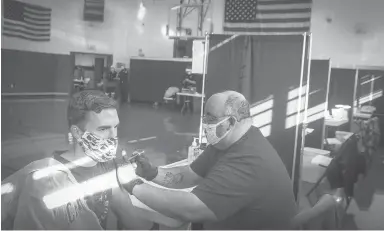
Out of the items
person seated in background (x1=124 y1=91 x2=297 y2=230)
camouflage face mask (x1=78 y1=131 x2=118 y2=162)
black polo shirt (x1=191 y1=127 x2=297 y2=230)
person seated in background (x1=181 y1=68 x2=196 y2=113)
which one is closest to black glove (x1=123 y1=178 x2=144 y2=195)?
person seated in background (x1=124 y1=91 x2=297 y2=230)

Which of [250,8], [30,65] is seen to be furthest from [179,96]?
[30,65]

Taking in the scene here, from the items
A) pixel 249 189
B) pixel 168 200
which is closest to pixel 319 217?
pixel 249 189

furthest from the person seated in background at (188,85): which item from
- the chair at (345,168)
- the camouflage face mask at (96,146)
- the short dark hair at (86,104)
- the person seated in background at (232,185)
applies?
the chair at (345,168)

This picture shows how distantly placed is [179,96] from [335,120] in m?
1.08

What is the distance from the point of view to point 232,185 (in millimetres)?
1923

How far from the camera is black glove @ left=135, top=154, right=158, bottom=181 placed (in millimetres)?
2082

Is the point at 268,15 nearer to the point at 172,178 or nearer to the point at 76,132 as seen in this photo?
the point at 172,178

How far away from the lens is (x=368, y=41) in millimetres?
2357

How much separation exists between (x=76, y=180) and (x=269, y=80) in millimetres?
1684

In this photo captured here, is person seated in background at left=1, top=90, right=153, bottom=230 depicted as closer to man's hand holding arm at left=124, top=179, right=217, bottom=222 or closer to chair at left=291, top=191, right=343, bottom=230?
man's hand holding arm at left=124, top=179, right=217, bottom=222

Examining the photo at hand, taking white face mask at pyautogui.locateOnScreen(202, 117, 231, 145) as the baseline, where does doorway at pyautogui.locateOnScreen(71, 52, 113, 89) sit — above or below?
above

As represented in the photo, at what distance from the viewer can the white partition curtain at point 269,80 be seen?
2861 mm

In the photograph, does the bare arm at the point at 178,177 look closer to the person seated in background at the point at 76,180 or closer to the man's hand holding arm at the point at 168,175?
the man's hand holding arm at the point at 168,175

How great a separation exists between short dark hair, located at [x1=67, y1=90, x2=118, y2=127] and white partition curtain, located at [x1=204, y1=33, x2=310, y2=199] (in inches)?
40.5
